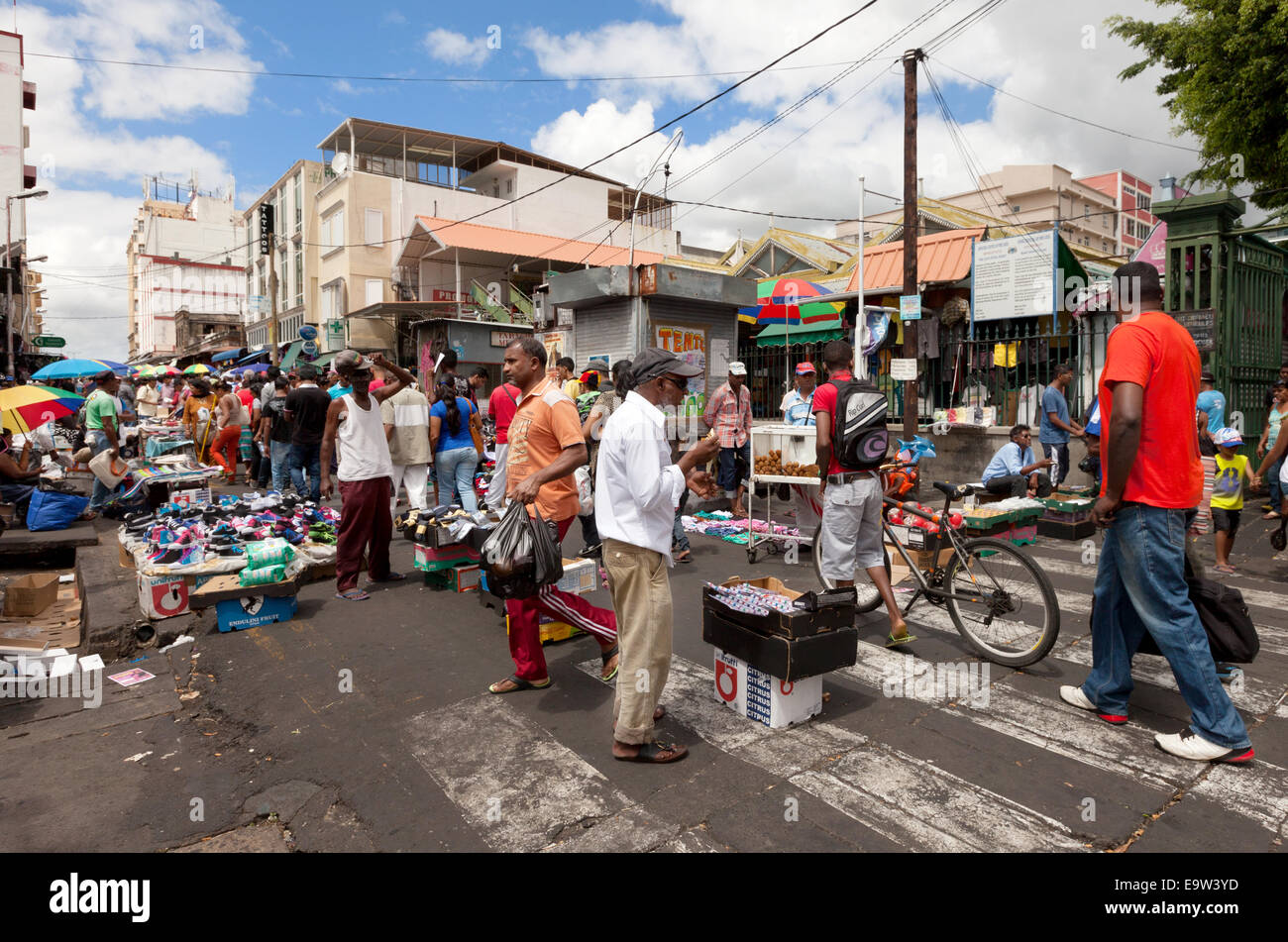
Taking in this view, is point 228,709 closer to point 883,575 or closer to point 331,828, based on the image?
point 331,828

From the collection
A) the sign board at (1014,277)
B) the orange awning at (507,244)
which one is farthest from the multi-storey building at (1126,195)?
the sign board at (1014,277)

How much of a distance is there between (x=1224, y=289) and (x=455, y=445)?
11318 millimetres

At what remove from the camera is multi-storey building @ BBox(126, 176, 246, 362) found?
236 feet

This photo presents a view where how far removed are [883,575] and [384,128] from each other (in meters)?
38.9

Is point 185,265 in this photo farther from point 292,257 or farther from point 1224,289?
point 1224,289

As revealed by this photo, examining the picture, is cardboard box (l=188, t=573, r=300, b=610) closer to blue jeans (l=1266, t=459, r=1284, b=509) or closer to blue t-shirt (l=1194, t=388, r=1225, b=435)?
blue jeans (l=1266, t=459, r=1284, b=509)

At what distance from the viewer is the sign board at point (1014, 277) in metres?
14.0

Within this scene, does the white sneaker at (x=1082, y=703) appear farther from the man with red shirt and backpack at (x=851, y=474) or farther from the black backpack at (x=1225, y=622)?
the man with red shirt and backpack at (x=851, y=474)

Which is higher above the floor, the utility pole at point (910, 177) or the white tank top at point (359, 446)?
the utility pole at point (910, 177)

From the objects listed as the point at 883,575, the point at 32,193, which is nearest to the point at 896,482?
the point at 883,575

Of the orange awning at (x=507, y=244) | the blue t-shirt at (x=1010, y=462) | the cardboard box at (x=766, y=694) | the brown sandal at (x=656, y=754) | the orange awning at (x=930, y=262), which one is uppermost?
the orange awning at (x=507, y=244)

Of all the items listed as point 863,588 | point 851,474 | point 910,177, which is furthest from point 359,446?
point 910,177

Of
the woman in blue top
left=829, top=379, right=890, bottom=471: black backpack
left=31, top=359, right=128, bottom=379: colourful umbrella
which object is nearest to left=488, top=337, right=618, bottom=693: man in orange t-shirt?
left=829, top=379, right=890, bottom=471: black backpack

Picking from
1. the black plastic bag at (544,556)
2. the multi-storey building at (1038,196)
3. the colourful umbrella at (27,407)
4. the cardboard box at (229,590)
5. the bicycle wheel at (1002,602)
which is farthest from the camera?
the multi-storey building at (1038,196)
